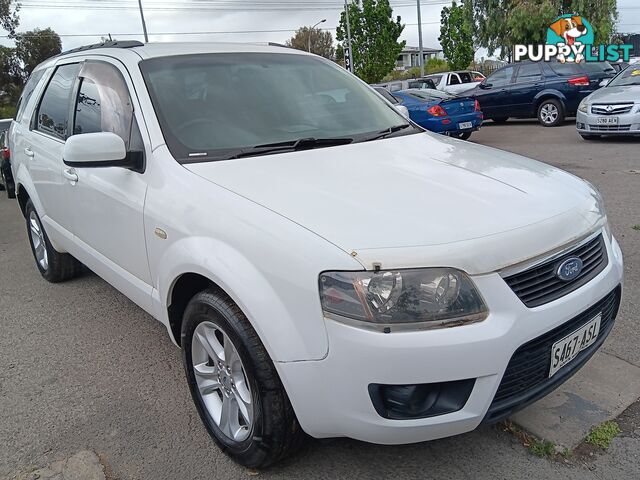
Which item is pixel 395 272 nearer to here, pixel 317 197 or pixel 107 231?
pixel 317 197

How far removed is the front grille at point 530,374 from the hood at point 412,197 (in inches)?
12.7

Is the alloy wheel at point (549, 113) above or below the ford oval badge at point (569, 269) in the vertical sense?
below

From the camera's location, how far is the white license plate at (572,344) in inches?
83.2

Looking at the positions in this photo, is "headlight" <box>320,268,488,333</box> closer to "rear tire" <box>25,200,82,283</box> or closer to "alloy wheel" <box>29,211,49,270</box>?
"rear tire" <box>25,200,82,283</box>

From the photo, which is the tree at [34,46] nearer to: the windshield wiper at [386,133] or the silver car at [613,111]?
the silver car at [613,111]

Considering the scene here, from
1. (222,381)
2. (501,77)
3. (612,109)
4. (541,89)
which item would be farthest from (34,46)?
(222,381)

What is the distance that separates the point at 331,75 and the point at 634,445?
8.52 ft

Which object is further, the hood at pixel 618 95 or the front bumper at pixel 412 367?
the hood at pixel 618 95

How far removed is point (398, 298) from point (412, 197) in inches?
20.2

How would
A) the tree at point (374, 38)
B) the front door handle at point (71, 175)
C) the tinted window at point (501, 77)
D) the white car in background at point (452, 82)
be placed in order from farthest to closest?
the tree at point (374, 38)
the white car in background at point (452, 82)
the tinted window at point (501, 77)
the front door handle at point (71, 175)

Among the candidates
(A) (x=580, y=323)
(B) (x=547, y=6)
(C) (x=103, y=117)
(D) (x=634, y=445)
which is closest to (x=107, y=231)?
(C) (x=103, y=117)

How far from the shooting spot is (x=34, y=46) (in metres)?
39.6

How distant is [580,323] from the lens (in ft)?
7.16

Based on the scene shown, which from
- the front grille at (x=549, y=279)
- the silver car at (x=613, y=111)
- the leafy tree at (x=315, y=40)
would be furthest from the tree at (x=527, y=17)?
the leafy tree at (x=315, y=40)
